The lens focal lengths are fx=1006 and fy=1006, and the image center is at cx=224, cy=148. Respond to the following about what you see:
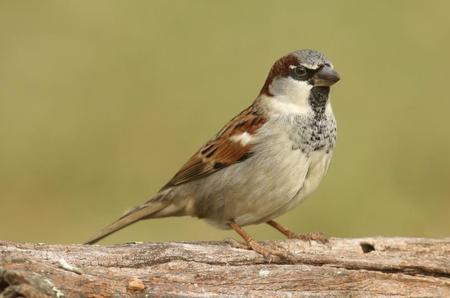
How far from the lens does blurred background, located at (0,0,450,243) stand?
6363 mm

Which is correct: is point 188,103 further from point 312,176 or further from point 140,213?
point 312,176

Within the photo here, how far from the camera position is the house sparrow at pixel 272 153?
13.1 ft

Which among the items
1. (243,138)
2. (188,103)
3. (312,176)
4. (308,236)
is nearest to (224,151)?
(243,138)

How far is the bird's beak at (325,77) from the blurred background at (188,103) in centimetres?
183

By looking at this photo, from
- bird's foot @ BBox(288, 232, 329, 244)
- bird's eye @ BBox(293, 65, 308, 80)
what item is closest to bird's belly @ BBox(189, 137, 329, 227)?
bird's foot @ BBox(288, 232, 329, 244)

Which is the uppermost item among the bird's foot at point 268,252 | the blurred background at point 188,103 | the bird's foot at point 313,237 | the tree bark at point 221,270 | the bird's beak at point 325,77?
the blurred background at point 188,103

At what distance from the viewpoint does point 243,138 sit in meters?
4.14

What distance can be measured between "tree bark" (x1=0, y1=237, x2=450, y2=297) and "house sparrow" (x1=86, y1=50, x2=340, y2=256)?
20 centimetres

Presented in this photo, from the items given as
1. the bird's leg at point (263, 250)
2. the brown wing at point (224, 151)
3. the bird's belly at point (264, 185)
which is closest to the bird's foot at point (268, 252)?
the bird's leg at point (263, 250)

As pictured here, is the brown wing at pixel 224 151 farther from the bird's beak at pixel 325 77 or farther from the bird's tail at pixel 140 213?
the bird's beak at pixel 325 77

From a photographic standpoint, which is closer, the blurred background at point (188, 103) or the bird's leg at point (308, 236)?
the bird's leg at point (308, 236)

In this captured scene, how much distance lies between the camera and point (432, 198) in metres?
Result: 6.55

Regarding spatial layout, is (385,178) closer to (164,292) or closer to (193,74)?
(193,74)

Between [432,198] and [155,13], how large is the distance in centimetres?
394
